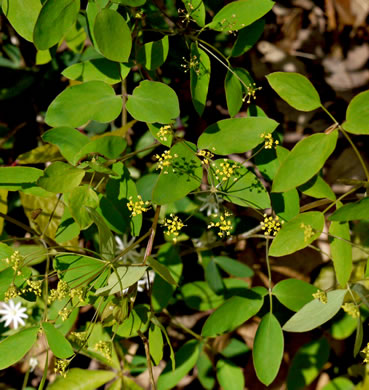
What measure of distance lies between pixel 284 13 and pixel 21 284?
190cm

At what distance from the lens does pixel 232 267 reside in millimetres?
1947

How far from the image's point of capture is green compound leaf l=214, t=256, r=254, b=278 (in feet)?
6.33

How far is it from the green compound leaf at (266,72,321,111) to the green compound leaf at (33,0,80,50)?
574 millimetres

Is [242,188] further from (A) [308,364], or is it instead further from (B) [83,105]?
(A) [308,364]

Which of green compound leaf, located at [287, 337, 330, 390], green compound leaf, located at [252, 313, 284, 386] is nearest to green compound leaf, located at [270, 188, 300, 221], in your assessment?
green compound leaf, located at [252, 313, 284, 386]

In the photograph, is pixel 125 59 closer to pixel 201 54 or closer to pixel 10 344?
pixel 201 54

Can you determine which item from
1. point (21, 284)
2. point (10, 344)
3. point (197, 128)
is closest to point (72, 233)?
point (21, 284)

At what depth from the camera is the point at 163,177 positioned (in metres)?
1.24

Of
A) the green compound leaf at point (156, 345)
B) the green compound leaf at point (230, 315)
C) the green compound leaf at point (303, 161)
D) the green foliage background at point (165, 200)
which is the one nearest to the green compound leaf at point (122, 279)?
the green foliage background at point (165, 200)

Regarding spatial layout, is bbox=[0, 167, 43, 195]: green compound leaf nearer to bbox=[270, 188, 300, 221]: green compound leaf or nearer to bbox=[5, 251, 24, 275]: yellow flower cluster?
bbox=[5, 251, 24, 275]: yellow flower cluster

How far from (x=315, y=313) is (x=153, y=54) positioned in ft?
3.11

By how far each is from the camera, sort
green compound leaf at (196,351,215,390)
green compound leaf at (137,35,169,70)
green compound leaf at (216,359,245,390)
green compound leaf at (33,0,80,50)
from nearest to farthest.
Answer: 1. green compound leaf at (33,0,80,50)
2. green compound leaf at (137,35,169,70)
3. green compound leaf at (216,359,245,390)
4. green compound leaf at (196,351,215,390)

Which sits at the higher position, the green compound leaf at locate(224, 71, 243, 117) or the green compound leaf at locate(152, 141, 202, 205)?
the green compound leaf at locate(224, 71, 243, 117)

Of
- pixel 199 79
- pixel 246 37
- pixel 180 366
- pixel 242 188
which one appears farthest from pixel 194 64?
pixel 180 366
